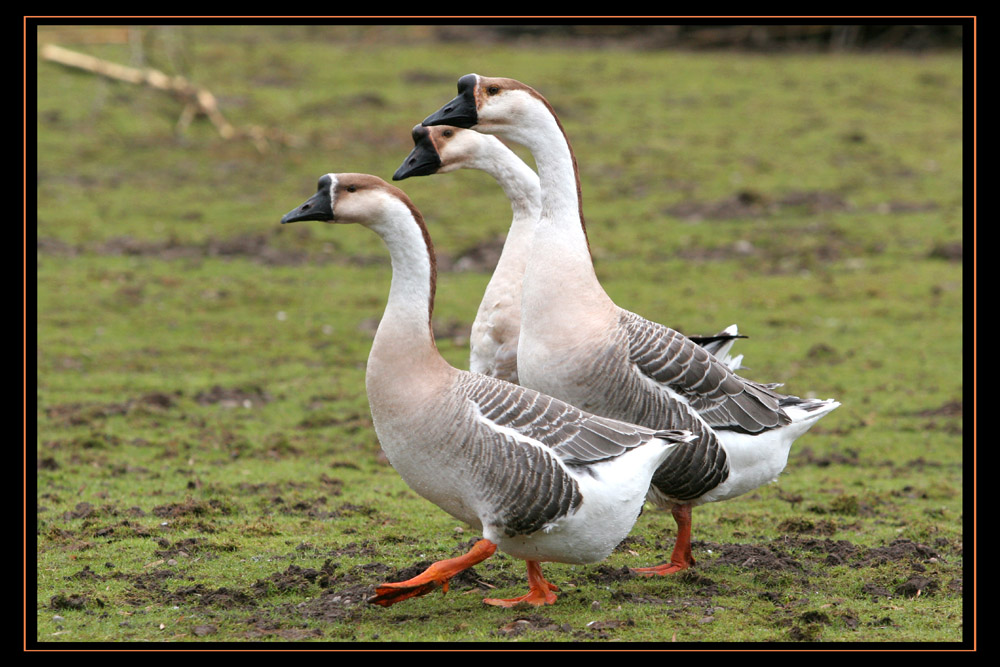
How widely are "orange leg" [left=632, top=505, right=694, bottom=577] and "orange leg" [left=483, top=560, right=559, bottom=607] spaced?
0.78 meters

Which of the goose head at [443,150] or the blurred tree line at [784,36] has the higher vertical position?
the blurred tree line at [784,36]

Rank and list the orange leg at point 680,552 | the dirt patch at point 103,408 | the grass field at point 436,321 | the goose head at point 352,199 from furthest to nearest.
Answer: the dirt patch at point 103,408 < the orange leg at point 680,552 < the grass field at point 436,321 < the goose head at point 352,199

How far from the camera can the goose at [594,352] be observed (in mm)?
6277

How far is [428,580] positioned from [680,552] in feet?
5.84

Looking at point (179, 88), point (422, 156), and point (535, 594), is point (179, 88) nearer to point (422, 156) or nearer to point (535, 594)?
point (422, 156)

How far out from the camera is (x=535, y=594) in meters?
5.94

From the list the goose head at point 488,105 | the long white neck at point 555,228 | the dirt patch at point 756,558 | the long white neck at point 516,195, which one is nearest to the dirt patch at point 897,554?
the dirt patch at point 756,558

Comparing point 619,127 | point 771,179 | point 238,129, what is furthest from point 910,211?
point 238,129

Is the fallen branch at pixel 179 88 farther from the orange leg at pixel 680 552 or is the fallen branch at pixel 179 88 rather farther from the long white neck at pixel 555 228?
the orange leg at pixel 680 552

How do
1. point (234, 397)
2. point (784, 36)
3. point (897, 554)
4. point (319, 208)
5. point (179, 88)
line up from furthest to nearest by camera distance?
point (784, 36)
point (179, 88)
point (234, 397)
point (897, 554)
point (319, 208)

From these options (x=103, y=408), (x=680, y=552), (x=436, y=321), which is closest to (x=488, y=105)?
(x=680, y=552)

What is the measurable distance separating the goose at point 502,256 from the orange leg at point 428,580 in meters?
1.58

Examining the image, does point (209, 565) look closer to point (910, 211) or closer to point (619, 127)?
point (910, 211)

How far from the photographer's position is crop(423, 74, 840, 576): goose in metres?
6.28
